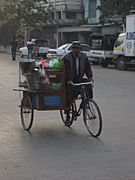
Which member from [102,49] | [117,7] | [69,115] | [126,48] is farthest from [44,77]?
[117,7]

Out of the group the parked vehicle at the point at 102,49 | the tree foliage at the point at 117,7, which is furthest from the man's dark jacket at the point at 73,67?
the tree foliage at the point at 117,7

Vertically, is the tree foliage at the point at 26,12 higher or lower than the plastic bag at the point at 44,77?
higher

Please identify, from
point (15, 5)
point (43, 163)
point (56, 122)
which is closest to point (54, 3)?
point (15, 5)

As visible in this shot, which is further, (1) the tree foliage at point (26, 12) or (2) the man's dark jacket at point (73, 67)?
(1) the tree foliage at point (26, 12)

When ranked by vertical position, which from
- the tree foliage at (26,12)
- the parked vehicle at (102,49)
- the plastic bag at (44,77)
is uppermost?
the tree foliage at (26,12)

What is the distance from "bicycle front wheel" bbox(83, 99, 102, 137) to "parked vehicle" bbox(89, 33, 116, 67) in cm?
2406

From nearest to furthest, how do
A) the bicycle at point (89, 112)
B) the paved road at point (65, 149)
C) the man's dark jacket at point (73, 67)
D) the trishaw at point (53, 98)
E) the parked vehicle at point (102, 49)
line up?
the paved road at point (65, 149) → the bicycle at point (89, 112) → the trishaw at point (53, 98) → the man's dark jacket at point (73, 67) → the parked vehicle at point (102, 49)

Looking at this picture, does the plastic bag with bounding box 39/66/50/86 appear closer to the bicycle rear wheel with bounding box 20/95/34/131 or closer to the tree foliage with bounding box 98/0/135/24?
the bicycle rear wheel with bounding box 20/95/34/131

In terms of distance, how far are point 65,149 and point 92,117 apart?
1.27m

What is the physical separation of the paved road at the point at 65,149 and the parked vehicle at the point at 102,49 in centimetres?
2073

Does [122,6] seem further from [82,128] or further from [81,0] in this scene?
[82,128]

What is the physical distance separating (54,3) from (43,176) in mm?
52282

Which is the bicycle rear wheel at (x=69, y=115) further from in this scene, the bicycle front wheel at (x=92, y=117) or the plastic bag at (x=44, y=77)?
the plastic bag at (x=44, y=77)

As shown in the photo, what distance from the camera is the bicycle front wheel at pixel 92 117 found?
9.06m
